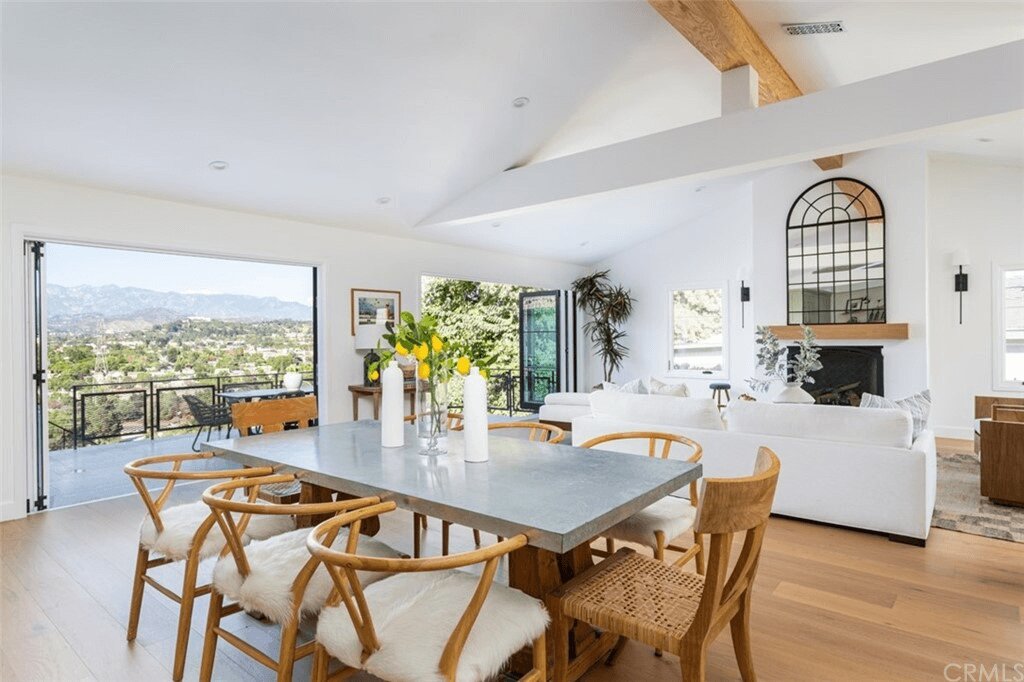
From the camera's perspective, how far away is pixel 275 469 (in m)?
2.23

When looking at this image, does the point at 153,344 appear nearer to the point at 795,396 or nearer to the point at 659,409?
the point at 659,409

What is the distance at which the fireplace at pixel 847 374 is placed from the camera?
6.39 meters

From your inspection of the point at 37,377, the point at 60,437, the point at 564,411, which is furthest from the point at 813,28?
the point at 60,437

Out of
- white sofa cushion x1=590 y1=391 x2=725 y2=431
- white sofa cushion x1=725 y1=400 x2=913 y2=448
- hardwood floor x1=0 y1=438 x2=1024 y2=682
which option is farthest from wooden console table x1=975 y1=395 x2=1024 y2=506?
white sofa cushion x1=590 y1=391 x2=725 y2=431

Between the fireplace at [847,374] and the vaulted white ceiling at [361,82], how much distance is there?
2.41 m

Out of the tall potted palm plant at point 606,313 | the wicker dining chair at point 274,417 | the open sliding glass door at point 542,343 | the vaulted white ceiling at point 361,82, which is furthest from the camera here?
the open sliding glass door at point 542,343

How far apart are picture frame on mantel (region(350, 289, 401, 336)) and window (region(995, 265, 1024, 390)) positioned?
6.68m

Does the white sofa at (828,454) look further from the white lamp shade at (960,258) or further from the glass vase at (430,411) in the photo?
the white lamp shade at (960,258)

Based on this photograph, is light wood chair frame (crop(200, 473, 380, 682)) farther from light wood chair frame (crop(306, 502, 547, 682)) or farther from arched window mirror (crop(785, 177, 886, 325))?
arched window mirror (crop(785, 177, 886, 325))

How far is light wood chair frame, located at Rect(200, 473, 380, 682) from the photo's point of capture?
1.60 metres

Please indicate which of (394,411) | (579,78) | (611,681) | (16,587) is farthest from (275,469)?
(579,78)

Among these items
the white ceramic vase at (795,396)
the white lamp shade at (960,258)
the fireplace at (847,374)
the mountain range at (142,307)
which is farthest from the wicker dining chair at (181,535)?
the white lamp shade at (960,258)

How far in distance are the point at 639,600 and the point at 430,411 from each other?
1104mm

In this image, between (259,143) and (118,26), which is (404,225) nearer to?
(259,143)
